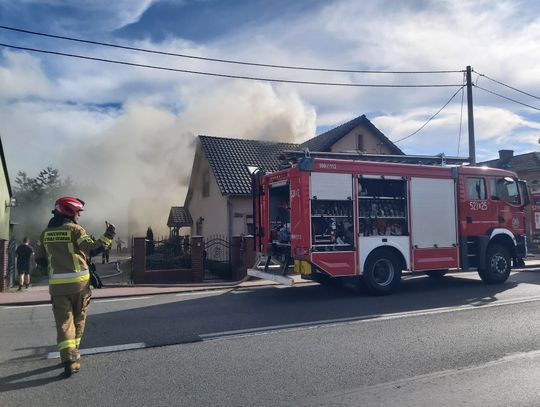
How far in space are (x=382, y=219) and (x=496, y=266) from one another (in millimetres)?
3403

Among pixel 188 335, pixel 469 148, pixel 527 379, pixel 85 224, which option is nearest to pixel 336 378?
pixel 527 379

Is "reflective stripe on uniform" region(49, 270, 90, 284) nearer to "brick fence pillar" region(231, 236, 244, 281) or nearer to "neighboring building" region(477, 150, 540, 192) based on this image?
"brick fence pillar" region(231, 236, 244, 281)

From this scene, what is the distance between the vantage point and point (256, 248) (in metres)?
10.9

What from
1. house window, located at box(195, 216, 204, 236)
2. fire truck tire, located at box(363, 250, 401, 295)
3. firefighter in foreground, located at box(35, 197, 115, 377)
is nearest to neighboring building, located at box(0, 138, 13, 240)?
house window, located at box(195, 216, 204, 236)

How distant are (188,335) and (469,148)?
47.5 ft

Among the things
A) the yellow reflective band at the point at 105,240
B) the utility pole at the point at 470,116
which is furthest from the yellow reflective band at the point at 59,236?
the utility pole at the point at 470,116

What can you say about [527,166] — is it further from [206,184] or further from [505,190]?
[505,190]

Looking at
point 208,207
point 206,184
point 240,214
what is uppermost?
point 206,184

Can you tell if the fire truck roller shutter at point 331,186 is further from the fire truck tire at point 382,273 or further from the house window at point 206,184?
the house window at point 206,184

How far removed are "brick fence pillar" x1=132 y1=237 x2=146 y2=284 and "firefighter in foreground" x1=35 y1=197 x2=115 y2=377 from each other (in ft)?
29.3

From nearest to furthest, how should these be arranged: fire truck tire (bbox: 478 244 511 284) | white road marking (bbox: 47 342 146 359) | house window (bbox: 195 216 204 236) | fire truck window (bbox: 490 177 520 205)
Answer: white road marking (bbox: 47 342 146 359) → fire truck tire (bbox: 478 244 511 284) → fire truck window (bbox: 490 177 520 205) → house window (bbox: 195 216 204 236)

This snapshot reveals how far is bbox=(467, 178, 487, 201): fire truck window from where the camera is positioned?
1096 cm

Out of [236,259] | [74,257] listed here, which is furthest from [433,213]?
[74,257]

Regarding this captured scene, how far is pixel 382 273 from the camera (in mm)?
9734
